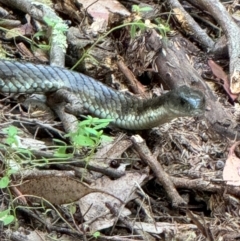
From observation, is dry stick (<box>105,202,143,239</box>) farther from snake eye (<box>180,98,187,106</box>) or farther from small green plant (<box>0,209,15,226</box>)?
snake eye (<box>180,98,187,106</box>)

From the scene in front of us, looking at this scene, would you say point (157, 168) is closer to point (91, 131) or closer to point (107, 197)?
point (107, 197)

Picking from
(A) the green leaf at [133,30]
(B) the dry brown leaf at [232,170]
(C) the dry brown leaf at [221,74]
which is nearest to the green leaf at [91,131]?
(B) the dry brown leaf at [232,170]

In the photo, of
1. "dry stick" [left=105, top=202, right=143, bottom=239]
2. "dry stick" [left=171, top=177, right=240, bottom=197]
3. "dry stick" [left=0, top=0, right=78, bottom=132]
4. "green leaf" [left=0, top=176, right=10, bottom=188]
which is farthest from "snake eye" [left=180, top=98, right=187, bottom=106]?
"green leaf" [left=0, top=176, right=10, bottom=188]

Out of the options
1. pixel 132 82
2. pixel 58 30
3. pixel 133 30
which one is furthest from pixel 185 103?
A: pixel 58 30

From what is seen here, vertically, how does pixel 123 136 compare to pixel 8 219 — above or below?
below

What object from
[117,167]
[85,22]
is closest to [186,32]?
[85,22]

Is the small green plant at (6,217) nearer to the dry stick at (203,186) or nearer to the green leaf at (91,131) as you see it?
the green leaf at (91,131)
